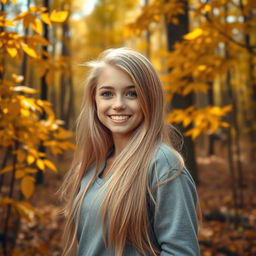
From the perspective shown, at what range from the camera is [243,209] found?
628 centimetres

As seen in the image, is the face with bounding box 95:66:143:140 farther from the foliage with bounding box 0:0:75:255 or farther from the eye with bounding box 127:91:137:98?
the foliage with bounding box 0:0:75:255

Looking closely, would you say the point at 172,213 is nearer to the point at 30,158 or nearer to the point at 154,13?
the point at 30,158

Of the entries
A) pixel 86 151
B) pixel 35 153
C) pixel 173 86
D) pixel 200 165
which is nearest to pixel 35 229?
pixel 35 153

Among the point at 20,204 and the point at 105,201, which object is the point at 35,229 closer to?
the point at 20,204

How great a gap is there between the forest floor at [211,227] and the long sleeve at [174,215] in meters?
1.38

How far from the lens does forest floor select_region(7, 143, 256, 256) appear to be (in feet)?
14.3

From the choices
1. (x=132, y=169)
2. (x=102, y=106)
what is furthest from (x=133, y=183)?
(x=102, y=106)

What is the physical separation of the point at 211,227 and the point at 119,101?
4.48 meters

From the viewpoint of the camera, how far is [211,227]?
540 centimetres

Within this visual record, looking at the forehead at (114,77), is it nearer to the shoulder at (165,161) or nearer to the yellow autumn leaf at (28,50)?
the shoulder at (165,161)

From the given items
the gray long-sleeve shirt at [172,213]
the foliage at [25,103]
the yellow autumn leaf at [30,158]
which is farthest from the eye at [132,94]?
the yellow autumn leaf at [30,158]

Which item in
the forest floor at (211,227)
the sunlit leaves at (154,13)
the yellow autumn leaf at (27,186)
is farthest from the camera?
the forest floor at (211,227)

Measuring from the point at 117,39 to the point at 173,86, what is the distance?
11143 mm

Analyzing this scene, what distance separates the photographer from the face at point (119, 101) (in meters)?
1.60
